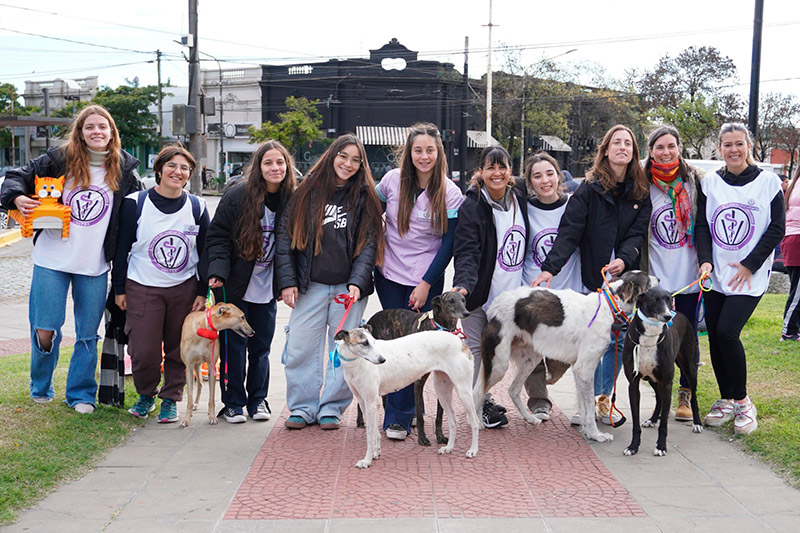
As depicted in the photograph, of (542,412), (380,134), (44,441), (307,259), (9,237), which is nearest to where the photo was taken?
(44,441)

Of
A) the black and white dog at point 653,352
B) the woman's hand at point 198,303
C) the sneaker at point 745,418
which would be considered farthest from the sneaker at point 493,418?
the woman's hand at point 198,303

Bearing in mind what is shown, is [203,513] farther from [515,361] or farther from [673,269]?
[673,269]

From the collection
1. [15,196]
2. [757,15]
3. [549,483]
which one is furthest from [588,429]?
[757,15]

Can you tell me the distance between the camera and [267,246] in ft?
18.7

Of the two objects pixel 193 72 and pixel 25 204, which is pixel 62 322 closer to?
pixel 25 204

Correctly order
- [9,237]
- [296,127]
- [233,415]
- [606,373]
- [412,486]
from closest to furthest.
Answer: [412,486] < [233,415] < [606,373] < [9,237] < [296,127]

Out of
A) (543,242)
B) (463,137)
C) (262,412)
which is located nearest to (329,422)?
(262,412)

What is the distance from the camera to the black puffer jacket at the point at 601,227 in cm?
553

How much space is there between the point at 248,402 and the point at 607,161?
336cm

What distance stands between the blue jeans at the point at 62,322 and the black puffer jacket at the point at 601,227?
3.39 meters

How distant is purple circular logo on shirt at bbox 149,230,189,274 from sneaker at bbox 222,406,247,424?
1.16m

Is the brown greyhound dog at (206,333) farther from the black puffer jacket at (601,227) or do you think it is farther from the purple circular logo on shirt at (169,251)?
the black puffer jacket at (601,227)

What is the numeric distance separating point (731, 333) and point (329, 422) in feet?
9.89

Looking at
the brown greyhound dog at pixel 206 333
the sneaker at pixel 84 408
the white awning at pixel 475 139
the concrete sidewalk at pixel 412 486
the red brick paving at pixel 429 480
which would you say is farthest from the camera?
the white awning at pixel 475 139
